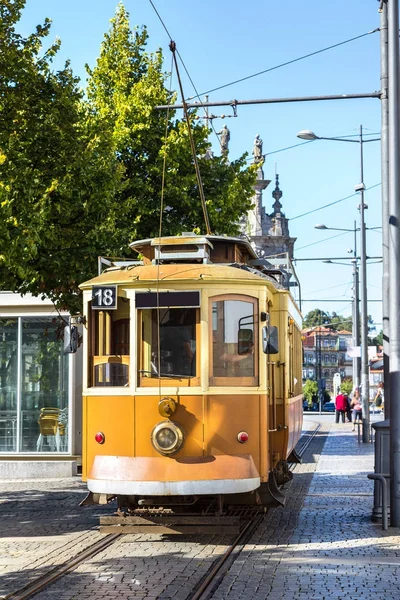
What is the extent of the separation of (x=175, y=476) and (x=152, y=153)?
1560cm

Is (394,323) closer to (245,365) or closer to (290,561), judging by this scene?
(245,365)

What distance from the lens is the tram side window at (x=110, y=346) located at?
13.1 m

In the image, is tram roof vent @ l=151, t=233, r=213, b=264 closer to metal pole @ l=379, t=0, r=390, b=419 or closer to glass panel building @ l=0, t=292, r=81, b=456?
metal pole @ l=379, t=0, r=390, b=419

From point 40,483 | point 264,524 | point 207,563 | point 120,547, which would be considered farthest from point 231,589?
point 40,483

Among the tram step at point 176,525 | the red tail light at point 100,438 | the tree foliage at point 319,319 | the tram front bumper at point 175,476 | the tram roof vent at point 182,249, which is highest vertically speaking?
the tree foliage at point 319,319

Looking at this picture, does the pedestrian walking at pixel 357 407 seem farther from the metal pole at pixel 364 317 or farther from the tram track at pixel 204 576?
the tram track at pixel 204 576

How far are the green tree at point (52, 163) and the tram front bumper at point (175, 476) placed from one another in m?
3.59

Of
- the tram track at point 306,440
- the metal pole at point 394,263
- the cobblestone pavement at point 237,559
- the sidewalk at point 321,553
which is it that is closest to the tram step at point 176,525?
the cobblestone pavement at point 237,559

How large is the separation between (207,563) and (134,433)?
201 centimetres

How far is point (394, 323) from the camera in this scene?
14047 mm

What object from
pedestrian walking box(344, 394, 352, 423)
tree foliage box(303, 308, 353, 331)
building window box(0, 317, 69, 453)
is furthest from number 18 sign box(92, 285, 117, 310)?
tree foliage box(303, 308, 353, 331)

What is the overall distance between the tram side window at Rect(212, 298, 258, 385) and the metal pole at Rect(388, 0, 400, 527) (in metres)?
1.97

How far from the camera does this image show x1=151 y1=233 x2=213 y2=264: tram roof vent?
13.6 meters

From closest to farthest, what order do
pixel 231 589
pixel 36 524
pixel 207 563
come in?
pixel 231 589 → pixel 207 563 → pixel 36 524
